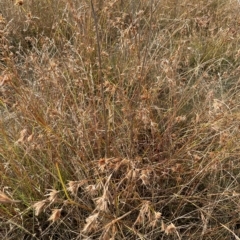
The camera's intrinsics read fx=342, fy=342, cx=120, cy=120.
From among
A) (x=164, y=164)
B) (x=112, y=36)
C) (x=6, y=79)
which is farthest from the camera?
(x=112, y=36)

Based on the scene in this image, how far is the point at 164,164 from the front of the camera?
4.40 ft

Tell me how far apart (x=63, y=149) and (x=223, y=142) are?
2.03 ft

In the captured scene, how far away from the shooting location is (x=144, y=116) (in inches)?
49.2

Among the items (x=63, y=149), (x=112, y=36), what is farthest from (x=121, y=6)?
(x=63, y=149)

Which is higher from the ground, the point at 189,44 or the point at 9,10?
the point at 9,10

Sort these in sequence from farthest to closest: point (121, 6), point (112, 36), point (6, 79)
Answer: point (121, 6), point (112, 36), point (6, 79)

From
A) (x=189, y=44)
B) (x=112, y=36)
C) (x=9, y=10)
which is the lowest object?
(x=189, y=44)

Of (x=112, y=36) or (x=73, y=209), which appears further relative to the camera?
(x=112, y=36)

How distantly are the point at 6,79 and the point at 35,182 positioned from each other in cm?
40

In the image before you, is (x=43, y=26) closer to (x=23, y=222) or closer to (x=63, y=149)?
(x=63, y=149)

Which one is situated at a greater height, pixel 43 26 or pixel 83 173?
pixel 43 26

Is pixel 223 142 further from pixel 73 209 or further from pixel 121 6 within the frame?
pixel 121 6

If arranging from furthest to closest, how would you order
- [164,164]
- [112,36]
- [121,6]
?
[121,6]
[112,36]
[164,164]

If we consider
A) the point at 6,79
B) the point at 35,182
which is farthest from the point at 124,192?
the point at 6,79
